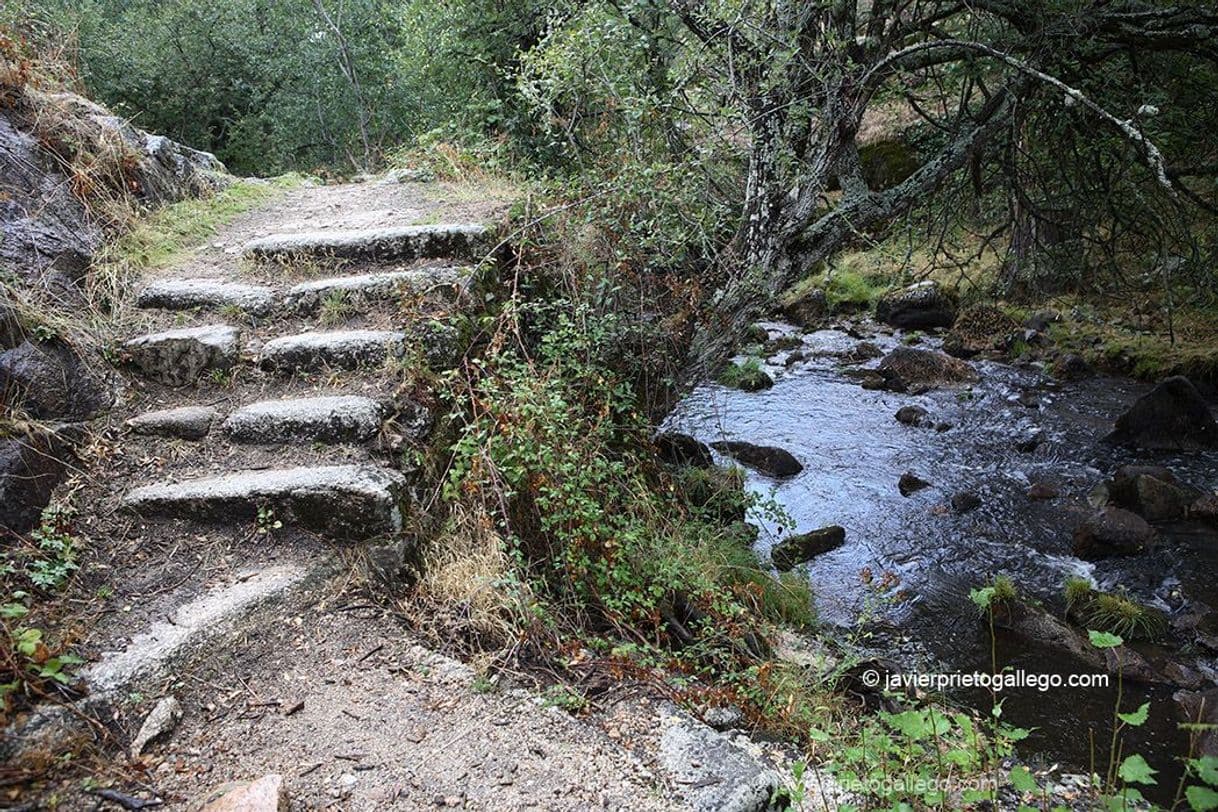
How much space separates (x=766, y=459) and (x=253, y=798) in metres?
5.97

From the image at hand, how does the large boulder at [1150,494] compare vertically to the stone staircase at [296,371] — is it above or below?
below

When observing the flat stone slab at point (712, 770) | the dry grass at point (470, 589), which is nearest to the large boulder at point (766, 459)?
the dry grass at point (470, 589)

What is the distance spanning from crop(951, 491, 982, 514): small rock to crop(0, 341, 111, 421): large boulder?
6554mm

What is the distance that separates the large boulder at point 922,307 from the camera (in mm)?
12367

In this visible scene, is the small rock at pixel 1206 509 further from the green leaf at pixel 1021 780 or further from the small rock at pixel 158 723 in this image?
the small rock at pixel 158 723

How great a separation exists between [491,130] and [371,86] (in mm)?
5519

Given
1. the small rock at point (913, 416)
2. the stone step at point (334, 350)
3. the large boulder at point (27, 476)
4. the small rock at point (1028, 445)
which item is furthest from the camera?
the small rock at point (913, 416)

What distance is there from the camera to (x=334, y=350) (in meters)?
3.75

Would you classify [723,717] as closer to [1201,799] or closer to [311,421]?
[1201,799]

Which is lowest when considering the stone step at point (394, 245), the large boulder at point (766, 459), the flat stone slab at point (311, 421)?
the large boulder at point (766, 459)

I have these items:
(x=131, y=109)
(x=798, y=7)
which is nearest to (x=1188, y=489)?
(x=798, y=7)

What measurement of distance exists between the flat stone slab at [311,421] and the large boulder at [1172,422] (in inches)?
300

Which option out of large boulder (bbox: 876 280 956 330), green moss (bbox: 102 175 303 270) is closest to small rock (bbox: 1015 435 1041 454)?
large boulder (bbox: 876 280 956 330)

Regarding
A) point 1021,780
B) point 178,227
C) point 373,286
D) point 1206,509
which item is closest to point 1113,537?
point 1206,509
